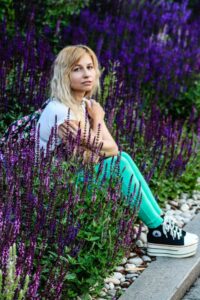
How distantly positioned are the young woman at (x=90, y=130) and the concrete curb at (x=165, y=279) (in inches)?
3.4

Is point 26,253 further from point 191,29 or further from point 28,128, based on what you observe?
point 191,29

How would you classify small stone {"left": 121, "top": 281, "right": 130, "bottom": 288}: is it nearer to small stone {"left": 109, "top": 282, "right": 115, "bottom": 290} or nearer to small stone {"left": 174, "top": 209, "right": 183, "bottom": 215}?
small stone {"left": 109, "top": 282, "right": 115, "bottom": 290}

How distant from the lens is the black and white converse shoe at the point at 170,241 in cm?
413

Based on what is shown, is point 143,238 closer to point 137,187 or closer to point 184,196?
point 137,187

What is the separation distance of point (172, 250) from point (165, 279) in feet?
Answer: 1.16

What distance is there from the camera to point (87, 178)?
3572 mm

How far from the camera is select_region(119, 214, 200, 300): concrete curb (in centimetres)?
363

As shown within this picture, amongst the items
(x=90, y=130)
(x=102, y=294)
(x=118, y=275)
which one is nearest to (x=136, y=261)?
(x=118, y=275)

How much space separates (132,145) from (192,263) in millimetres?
1112

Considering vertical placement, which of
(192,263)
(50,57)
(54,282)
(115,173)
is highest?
(50,57)

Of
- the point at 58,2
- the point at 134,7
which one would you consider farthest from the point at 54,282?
the point at 134,7

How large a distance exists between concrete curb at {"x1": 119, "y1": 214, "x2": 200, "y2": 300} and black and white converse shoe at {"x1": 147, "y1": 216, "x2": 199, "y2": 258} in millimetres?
42

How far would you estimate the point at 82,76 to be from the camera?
4.35 m

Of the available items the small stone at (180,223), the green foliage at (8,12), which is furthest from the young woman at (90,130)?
the green foliage at (8,12)
